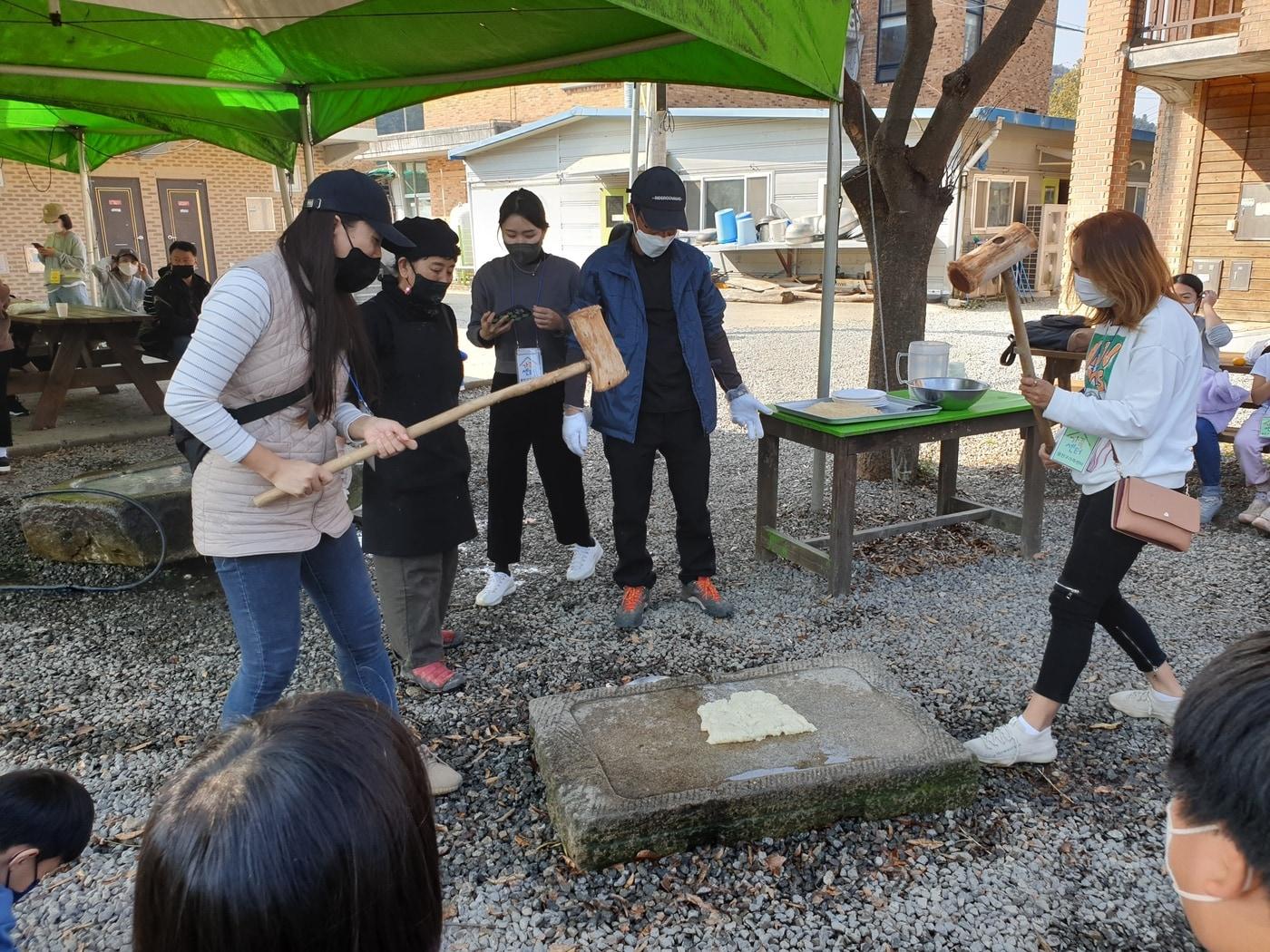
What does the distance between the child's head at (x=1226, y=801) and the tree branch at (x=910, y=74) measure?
203 inches

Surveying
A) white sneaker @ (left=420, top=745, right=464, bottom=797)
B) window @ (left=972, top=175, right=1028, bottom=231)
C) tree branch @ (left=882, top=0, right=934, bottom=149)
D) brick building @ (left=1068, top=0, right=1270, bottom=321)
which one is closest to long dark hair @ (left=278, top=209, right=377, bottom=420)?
white sneaker @ (left=420, top=745, right=464, bottom=797)

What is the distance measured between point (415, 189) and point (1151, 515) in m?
26.8

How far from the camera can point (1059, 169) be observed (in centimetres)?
2039

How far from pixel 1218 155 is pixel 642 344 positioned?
11926mm

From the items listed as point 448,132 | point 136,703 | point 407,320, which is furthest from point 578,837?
point 448,132

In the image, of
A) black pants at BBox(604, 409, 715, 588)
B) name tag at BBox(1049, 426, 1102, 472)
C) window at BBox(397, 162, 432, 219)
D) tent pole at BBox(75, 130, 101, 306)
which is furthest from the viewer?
window at BBox(397, 162, 432, 219)

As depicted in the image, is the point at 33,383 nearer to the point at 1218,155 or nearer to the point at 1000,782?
the point at 1000,782

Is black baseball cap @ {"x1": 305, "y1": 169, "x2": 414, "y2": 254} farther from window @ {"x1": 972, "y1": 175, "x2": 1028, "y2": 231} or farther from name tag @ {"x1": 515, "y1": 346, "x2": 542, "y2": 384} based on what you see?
window @ {"x1": 972, "y1": 175, "x2": 1028, "y2": 231}

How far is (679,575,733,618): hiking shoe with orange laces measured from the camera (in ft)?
13.9

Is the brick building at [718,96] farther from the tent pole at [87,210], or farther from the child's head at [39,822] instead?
the child's head at [39,822]

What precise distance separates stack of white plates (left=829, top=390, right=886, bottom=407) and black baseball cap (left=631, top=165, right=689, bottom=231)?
1402mm

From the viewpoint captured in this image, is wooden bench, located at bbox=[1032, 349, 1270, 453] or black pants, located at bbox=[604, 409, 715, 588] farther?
wooden bench, located at bbox=[1032, 349, 1270, 453]

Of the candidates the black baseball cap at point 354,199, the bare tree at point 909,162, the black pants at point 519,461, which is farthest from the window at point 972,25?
the black baseball cap at point 354,199

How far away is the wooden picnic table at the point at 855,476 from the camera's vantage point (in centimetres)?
429
